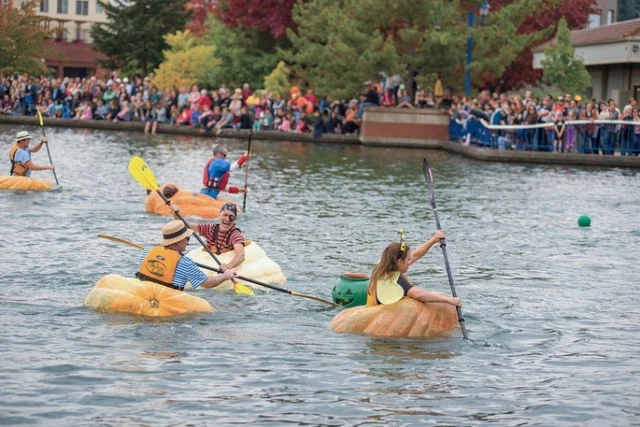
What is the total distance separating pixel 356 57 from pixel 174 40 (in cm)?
1513

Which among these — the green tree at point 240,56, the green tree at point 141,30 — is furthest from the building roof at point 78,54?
the green tree at point 240,56

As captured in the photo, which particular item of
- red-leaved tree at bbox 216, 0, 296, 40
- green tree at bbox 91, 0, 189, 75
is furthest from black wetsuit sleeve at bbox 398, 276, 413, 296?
green tree at bbox 91, 0, 189, 75

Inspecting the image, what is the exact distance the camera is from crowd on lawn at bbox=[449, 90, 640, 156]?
39938mm

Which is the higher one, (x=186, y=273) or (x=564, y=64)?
(x=564, y=64)

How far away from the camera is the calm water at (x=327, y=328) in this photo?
12617 millimetres

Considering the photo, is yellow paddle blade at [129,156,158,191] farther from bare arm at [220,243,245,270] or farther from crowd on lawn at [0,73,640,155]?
crowd on lawn at [0,73,640,155]

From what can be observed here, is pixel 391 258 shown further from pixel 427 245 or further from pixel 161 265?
pixel 161 265

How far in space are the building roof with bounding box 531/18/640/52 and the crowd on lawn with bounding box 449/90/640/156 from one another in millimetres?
5960

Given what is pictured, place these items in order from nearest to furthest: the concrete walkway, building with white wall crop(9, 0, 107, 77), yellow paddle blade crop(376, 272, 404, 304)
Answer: yellow paddle blade crop(376, 272, 404, 304)
the concrete walkway
building with white wall crop(9, 0, 107, 77)

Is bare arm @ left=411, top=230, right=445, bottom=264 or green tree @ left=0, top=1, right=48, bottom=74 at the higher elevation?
green tree @ left=0, top=1, right=48, bottom=74

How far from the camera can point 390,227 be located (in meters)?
25.6

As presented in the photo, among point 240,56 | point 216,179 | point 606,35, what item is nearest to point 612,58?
point 606,35

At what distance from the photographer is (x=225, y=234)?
18469 millimetres

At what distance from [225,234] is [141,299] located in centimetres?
270
